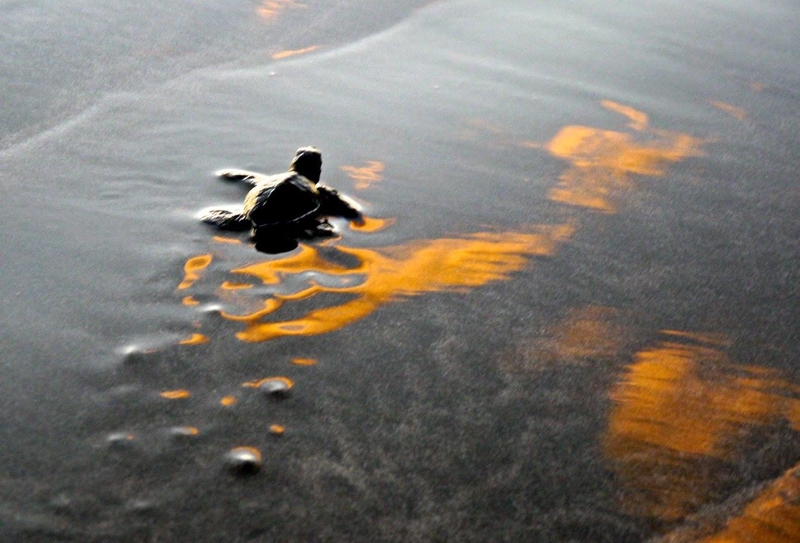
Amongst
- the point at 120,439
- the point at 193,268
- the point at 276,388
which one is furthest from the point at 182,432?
the point at 193,268

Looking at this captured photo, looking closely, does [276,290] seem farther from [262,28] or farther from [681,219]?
[262,28]

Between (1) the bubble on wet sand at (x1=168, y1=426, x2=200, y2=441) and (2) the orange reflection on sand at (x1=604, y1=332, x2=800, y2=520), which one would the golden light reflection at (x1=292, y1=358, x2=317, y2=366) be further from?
(2) the orange reflection on sand at (x1=604, y1=332, x2=800, y2=520)

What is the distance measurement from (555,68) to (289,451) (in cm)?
290


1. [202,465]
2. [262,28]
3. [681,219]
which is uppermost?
[262,28]

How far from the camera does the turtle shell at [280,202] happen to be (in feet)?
9.27

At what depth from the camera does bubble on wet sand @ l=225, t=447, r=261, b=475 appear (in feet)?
6.22

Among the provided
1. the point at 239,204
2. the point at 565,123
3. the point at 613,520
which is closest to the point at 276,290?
the point at 239,204

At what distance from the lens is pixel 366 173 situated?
3.26m

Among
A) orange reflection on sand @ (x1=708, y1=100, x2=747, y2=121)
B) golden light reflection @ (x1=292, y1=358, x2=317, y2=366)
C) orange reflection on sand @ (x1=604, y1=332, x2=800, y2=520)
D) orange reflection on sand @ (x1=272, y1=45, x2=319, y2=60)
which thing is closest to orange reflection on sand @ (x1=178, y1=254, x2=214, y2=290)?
golden light reflection @ (x1=292, y1=358, x2=317, y2=366)

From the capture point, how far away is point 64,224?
9.06 ft

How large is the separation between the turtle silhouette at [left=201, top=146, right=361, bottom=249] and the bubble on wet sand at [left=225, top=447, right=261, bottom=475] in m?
0.99

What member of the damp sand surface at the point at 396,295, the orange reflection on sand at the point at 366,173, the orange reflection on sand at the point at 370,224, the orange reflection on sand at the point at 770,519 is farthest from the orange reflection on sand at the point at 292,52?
the orange reflection on sand at the point at 770,519

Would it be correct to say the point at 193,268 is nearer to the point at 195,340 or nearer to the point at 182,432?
the point at 195,340

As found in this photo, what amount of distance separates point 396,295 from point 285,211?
1.71ft
